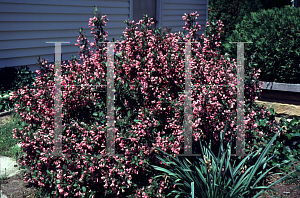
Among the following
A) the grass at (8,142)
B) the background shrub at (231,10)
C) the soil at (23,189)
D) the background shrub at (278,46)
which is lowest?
the soil at (23,189)

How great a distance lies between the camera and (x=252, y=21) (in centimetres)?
570

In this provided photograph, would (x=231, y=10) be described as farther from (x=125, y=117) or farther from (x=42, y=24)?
(x=125, y=117)

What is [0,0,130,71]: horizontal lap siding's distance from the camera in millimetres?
6086

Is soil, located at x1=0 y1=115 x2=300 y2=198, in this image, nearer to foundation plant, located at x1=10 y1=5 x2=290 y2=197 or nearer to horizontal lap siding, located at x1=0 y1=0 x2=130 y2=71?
foundation plant, located at x1=10 y1=5 x2=290 y2=197

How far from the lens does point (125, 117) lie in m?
3.04

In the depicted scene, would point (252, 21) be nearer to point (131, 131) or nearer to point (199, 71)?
point (199, 71)

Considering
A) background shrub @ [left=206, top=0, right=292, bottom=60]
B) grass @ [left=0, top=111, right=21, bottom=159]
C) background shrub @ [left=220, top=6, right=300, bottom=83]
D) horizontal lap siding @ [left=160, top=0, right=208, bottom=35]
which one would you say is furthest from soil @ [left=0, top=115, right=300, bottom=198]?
horizontal lap siding @ [left=160, top=0, right=208, bottom=35]

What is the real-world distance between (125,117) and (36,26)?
4486 mm

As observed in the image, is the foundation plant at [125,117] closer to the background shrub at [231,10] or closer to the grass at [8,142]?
the grass at [8,142]

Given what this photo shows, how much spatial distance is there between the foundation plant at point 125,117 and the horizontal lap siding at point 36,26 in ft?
11.2

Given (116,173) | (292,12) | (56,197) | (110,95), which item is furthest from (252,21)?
(56,197)

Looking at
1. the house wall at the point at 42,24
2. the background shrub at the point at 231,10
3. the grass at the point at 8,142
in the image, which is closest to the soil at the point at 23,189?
the grass at the point at 8,142

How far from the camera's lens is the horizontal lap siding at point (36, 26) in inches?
240

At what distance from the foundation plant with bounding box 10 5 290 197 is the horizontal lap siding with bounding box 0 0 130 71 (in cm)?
342
